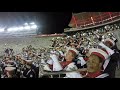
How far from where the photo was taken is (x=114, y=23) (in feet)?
10.4

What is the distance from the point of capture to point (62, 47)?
3.18m

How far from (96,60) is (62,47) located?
488 mm

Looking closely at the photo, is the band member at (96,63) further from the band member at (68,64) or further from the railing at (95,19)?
the railing at (95,19)

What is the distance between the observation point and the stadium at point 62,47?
A: 3.13m

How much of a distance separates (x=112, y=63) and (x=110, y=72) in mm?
123

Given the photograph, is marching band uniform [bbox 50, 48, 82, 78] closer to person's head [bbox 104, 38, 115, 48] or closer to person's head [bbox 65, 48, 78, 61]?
person's head [bbox 65, 48, 78, 61]

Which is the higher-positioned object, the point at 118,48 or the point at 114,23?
the point at 114,23

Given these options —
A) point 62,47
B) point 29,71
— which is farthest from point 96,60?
point 29,71

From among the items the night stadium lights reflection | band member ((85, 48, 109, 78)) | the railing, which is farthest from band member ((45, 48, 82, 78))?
the night stadium lights reflection

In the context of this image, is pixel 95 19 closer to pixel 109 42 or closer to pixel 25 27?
pixel 109 42

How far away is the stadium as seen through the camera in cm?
313
